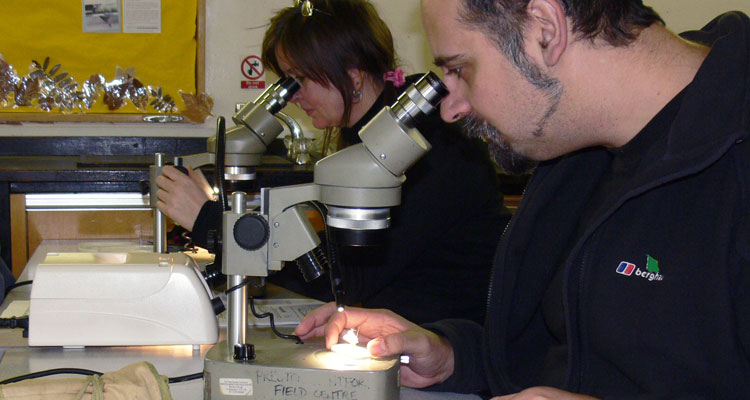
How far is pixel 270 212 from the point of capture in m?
1.08

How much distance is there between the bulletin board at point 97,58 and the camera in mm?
3125

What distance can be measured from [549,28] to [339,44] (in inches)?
35.6

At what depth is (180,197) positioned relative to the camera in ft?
5.66

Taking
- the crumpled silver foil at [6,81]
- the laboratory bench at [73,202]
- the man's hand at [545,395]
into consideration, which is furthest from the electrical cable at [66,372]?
the crumpled silver foil at [6,81]

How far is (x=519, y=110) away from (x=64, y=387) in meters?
0.74

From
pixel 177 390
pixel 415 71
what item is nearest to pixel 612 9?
pixel 177 390

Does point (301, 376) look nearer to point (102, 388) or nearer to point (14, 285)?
point (102, 388)

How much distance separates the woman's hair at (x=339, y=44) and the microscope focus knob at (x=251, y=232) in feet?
3.09

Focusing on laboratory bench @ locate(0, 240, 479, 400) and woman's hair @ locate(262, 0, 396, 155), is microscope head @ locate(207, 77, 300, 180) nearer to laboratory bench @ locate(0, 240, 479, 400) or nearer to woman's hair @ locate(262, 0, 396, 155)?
woman's hair @ locate(262, 0, 396, 155)

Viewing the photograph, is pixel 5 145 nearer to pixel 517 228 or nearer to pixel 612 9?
pixel 517 228

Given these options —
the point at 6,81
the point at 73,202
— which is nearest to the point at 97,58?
the point at 6,81

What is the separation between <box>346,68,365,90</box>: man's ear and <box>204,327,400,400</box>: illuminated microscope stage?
103cm

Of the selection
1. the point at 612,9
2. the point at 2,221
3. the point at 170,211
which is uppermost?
the point at 612,9

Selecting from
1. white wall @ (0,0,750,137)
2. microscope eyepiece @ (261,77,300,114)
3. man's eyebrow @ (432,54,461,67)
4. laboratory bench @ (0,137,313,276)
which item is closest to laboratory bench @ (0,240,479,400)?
man's eyebrow @ (432,54,461,67)
